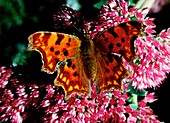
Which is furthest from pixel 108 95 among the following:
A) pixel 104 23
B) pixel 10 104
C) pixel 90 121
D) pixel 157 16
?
pixel 157 16

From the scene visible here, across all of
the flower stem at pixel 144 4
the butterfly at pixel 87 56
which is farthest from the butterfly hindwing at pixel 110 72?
the flower stem at pixel 144 4

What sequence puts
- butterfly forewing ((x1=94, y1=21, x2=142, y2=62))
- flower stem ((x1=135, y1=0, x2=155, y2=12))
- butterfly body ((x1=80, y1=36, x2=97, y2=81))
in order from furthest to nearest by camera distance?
flower stem ((x1=135, y1=0, x2=155, y2=12))
butterfly body ((x1=80, y1=36, x2=97, y2=81))
butterfly forewing ((x1=94, y1=21, x2=142, y2=62))

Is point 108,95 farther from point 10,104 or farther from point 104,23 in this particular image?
point 10,104

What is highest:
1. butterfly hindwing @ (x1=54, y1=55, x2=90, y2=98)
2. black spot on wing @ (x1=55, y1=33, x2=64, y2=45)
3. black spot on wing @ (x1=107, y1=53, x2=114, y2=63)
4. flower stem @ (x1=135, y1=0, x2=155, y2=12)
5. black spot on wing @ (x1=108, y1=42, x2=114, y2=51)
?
flower stem @ (x1=135, y1=0, x2=155, y2=12)

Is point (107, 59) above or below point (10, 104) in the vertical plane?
above

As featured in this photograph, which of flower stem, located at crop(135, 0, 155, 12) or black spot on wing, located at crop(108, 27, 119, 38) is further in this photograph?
flower stem, located at crop(135, 0, 155, 12)

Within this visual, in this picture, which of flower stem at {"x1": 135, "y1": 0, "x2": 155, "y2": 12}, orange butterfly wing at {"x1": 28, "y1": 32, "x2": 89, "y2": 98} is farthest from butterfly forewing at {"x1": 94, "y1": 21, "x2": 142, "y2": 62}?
→ flower stem at {"x1": 135, "y1": 0, "x2": 155, "y2": 12}

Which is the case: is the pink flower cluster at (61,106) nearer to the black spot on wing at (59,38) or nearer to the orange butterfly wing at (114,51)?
the orange butterfly wing at (114,51)

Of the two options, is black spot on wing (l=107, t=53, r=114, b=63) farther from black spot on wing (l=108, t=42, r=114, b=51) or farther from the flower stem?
the flower stem

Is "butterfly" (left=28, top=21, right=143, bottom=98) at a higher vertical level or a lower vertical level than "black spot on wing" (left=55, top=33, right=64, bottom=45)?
lower
